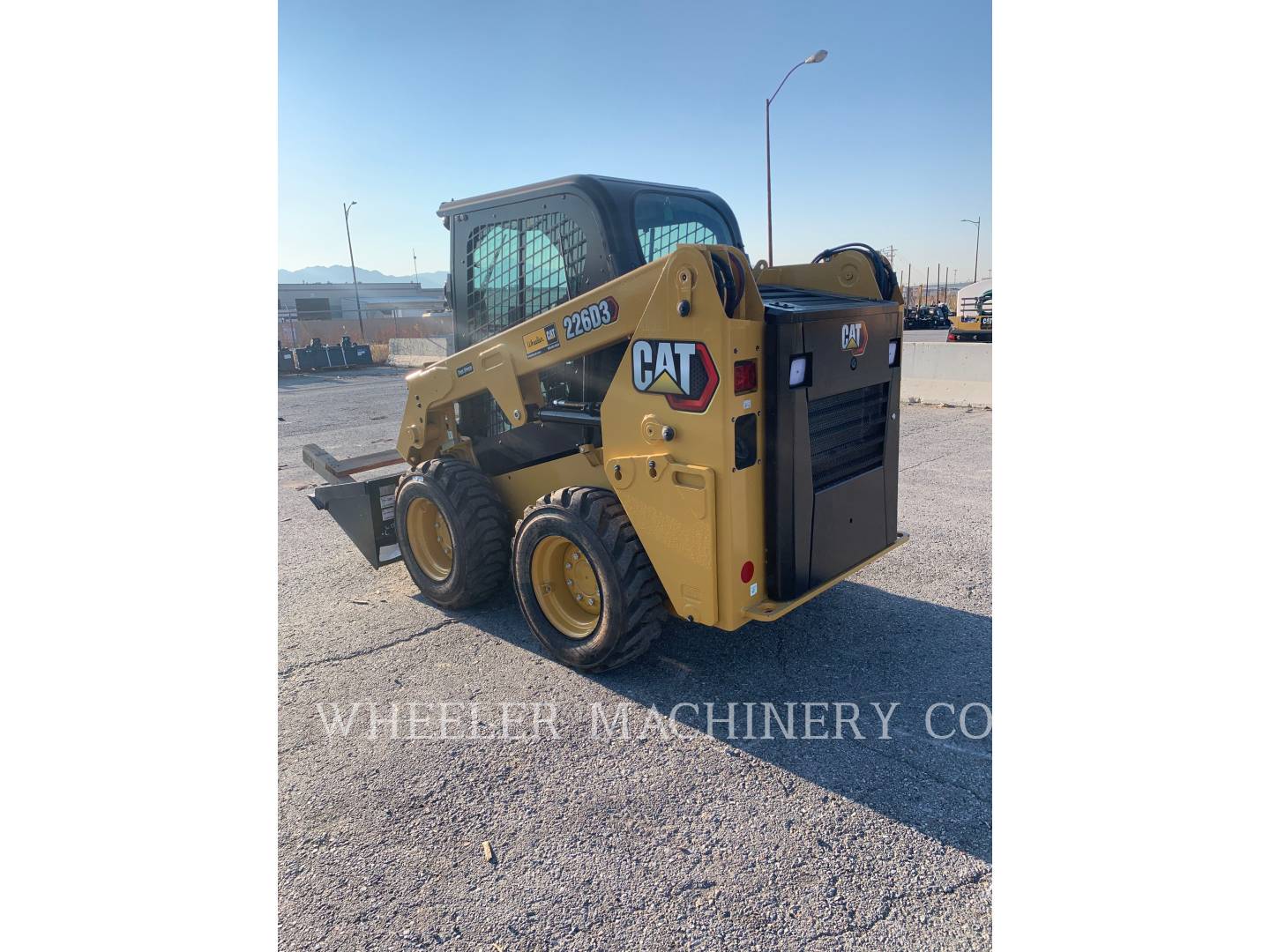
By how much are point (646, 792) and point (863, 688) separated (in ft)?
4.30

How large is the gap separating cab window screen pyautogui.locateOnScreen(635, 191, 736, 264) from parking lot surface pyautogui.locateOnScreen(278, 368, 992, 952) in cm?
228

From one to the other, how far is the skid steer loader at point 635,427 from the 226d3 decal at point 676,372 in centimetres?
1

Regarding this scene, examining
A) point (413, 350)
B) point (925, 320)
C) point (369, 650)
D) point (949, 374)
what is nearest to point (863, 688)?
point (369, 650)

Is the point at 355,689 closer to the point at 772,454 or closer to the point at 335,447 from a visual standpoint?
the point at 772,454

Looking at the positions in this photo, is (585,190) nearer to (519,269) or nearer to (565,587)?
(519,269)

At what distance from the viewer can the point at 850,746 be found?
11.0 ft

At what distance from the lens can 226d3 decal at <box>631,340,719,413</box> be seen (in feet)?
11.0

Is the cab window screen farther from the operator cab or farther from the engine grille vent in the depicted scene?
the engine grille vent

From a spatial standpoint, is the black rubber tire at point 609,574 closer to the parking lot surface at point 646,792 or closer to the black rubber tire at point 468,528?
the parking lot surface at point 646,792

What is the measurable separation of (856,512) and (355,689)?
9.14ft

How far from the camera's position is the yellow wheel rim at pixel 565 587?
4062 mm

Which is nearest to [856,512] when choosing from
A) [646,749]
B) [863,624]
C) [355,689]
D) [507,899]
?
[863,624]

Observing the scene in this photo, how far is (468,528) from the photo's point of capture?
470 cm

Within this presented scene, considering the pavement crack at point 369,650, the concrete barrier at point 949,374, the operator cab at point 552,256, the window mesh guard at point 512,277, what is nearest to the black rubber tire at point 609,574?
the operator cab at point 552,256
